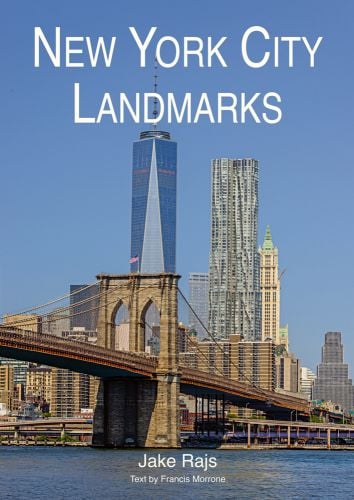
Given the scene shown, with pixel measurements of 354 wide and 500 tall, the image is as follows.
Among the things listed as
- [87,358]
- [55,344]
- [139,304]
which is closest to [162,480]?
[55,344]

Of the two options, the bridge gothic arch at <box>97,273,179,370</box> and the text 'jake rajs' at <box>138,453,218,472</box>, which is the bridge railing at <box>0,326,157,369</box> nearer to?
the bridge gothic arch at <box>97,273,179,370</box>

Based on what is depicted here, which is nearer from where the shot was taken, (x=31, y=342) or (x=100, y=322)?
(x=31, y=342)

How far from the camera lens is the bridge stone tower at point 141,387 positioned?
10581 cm

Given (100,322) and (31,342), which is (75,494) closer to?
(31,342)

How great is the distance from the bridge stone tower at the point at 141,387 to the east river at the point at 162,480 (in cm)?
1661

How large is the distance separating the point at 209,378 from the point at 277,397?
Result: 4423cm

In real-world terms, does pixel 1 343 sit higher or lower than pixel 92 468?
higher

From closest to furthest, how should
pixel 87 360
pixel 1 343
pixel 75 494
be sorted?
1. pixel 75 494
2. pixel 1 343
3. pixel 87 360

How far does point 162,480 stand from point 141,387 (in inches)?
1675

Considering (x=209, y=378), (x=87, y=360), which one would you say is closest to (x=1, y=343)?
(x=87, y=360)

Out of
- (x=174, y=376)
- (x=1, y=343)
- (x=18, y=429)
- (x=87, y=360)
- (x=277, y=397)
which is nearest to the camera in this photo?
(x=1, y=343)

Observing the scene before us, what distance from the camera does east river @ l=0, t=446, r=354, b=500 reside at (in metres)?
57.6

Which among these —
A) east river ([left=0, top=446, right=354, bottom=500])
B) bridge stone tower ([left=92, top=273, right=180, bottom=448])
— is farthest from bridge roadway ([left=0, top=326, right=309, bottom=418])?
east river ([left=0, top=446, right=354, bottom=500])

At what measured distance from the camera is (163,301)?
109 m
